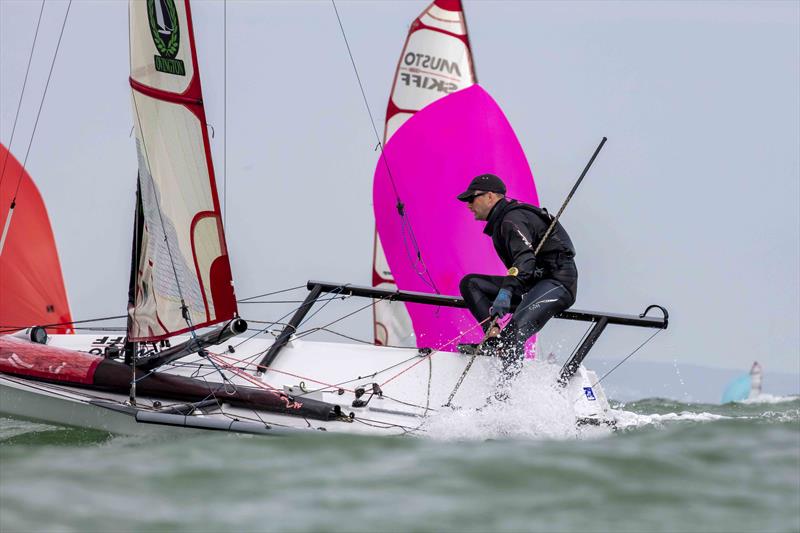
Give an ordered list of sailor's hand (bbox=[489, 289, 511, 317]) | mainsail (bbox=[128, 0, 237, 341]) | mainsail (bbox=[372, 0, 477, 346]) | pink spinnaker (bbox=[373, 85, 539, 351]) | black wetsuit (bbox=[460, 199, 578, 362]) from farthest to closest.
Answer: mainsail (bbox=[372, 0, 477, 346]) < pink spinnaker (bbox=[373, 85, 539, 351]) < mainsail (bbox=[128, 0, 237, 341]) < black wetsuit (bbox=[460, 199, 578, 362]) < sailor's hand (bbox=[489, 289, 511, 317])

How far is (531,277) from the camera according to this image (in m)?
7.02

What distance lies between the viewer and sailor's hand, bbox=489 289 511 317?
6855mm

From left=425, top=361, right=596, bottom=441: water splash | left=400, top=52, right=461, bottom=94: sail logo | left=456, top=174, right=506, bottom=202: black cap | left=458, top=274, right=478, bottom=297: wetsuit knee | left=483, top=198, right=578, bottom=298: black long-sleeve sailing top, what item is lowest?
left=425, top=361, right=596, bottom=441: water splash

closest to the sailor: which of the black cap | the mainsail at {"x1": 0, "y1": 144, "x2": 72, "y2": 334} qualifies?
the black cap

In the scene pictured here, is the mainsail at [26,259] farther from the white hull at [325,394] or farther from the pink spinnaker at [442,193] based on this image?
the pink spinnaker at [442,193]

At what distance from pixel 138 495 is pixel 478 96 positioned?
8278 millimetres

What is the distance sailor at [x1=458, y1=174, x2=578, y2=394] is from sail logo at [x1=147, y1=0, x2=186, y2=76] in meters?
1.91

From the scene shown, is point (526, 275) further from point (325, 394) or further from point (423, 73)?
point (423, 73)

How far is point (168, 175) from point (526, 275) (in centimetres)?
223

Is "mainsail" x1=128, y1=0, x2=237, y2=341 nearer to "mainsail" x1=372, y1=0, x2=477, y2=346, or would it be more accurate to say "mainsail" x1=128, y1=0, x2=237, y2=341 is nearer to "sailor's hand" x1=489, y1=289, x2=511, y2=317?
"sailor's hand" x1=489, y1=289, x2=511, y2=317

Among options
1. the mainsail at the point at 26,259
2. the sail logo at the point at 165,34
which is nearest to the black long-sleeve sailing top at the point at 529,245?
the sail logo at the point at 165,34

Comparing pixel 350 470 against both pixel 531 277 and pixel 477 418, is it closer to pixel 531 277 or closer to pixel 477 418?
pixel 477 418

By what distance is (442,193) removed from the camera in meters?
11.9

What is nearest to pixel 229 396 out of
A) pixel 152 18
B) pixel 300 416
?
pixel 300 416
